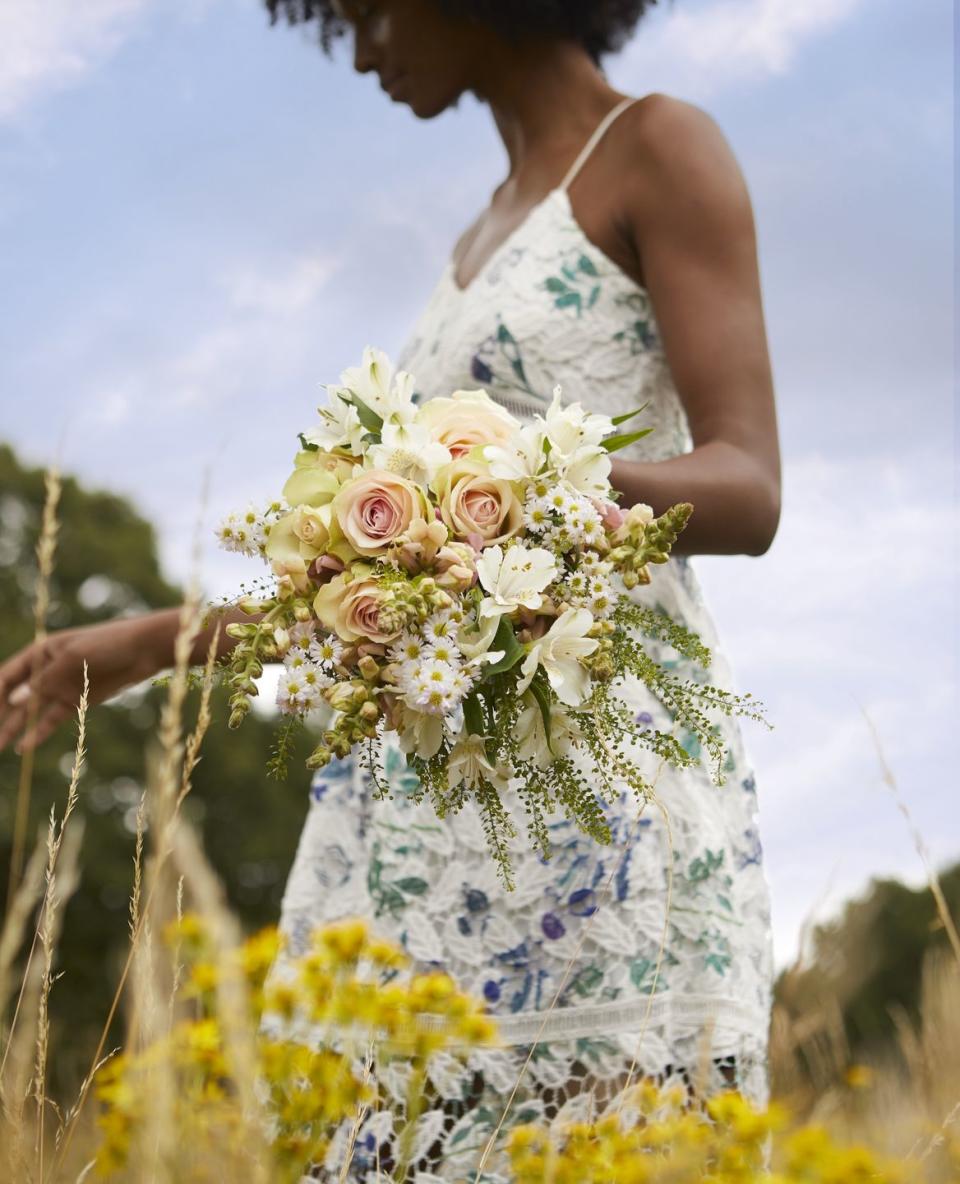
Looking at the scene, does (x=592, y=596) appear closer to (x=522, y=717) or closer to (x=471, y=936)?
(x=522, y=717)

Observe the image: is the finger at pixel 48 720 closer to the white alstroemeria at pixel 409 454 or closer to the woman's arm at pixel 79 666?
the woman's arm at pixel 79 666

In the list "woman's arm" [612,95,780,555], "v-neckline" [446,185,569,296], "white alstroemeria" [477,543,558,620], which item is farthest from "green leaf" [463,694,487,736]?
"v-neckline" [446,185,569,296]

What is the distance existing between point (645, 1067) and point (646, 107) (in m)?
1.85

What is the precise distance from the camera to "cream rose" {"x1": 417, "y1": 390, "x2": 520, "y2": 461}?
5.77 feet

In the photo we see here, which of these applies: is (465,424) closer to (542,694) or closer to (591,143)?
(542,694)

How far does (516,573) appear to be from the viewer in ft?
5.29

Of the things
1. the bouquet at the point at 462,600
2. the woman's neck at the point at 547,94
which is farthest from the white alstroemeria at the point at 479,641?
the woman's neck at the point at 547,94

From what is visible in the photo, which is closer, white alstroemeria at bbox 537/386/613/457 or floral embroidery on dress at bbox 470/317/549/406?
white alstroemeria at bbox 537/386/613/457

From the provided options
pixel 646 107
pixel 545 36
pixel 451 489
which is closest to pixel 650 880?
pixel 451 489

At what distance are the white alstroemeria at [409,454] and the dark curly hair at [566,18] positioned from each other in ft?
5.24

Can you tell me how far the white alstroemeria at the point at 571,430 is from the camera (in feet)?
5.66

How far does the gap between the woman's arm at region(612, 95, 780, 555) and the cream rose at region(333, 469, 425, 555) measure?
1.76 ft

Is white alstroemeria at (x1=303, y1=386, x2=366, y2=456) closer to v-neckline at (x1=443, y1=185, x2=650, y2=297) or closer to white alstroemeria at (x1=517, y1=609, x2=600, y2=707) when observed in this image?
white alstroemeria at (x1=517, y1=609, x2=600, y2=707)

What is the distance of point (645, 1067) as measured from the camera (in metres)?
2.12
